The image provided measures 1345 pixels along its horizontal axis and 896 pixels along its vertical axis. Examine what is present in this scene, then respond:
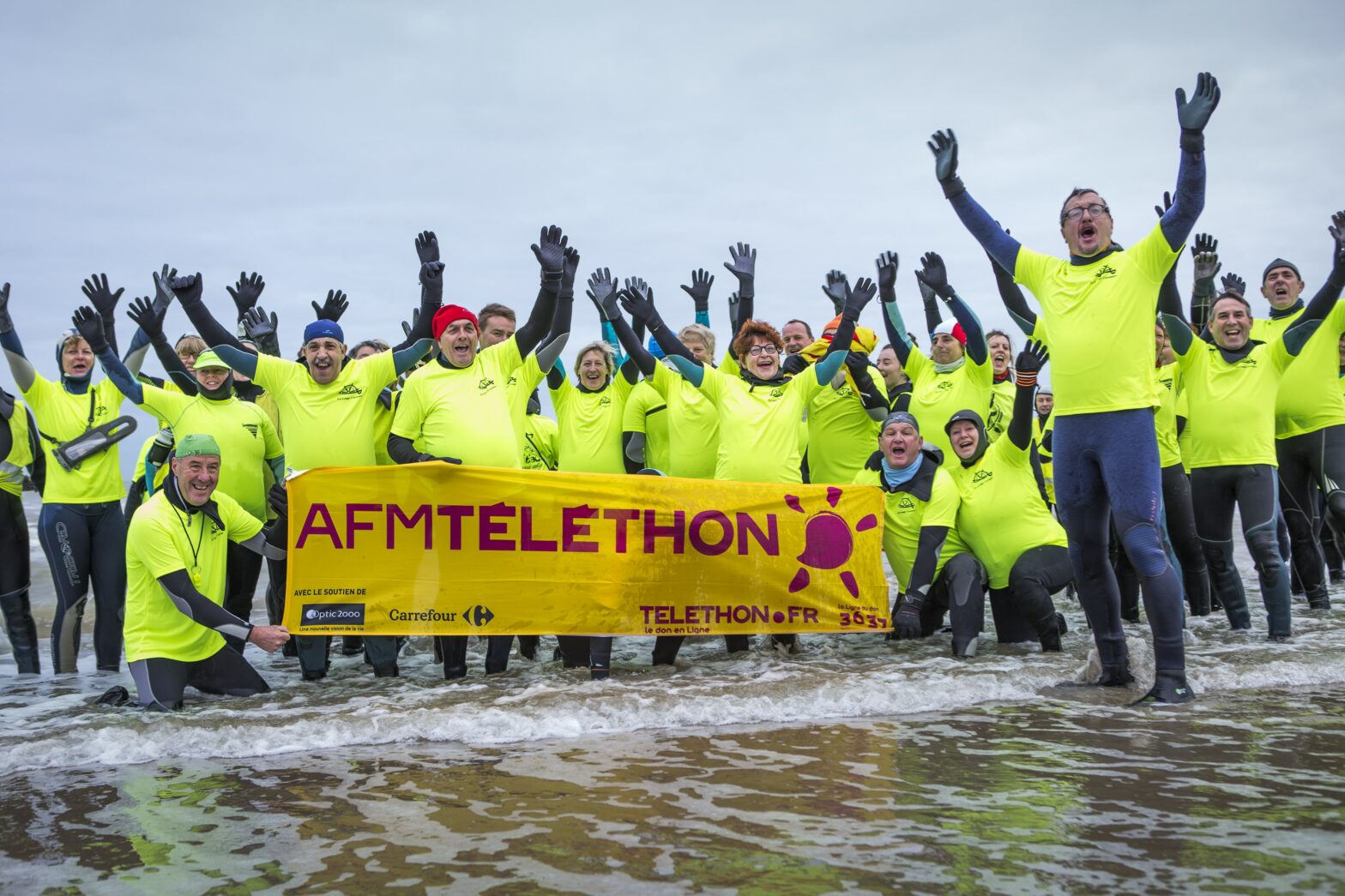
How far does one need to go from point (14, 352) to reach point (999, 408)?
797 cm

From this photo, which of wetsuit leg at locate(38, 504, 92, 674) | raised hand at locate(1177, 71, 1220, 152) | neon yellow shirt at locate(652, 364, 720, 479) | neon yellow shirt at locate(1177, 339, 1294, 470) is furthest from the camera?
neon yellow shirt at locate(652, 364, 720, 479)

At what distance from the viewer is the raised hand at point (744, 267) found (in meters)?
8.80

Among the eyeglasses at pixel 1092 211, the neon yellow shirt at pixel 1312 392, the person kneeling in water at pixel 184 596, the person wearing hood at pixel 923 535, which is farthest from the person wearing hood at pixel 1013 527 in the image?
the person kneeling in water at pixel 184 596

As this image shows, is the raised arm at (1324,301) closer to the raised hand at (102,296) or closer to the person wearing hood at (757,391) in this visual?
the person wearing hood at (757,391)

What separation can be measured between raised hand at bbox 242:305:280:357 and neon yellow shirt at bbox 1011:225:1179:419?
579 centimetres

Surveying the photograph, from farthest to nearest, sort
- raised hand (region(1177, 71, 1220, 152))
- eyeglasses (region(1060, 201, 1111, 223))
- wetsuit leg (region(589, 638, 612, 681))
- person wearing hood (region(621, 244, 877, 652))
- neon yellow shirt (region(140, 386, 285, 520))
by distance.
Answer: person wearing hood (region(621, 244, 877, 652)) → neon yellow shirt (region(140, 386, 285, 520)) → wetsuit leg (region(589, 638, 612, 681)) → eyeglasses (region(1060, 201, 1111, 223)) → raised hand (region(1177, 71, 1220, 152))

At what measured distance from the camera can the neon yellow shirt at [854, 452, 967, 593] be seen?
7445mm

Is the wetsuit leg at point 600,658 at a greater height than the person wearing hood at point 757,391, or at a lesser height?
lesser

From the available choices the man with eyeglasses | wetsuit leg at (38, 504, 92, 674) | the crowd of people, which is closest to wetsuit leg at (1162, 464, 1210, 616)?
the crowd of people

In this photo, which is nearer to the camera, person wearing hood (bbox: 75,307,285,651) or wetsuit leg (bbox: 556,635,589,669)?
wetsuit leg (bbox: 556,635,589,669)

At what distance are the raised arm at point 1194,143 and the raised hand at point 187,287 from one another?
229 inches

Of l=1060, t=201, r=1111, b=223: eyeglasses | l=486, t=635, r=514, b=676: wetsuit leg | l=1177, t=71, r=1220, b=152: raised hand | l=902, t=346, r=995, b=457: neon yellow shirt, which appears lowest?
l=486, t=635, r=514, b=676: wetsuit leg

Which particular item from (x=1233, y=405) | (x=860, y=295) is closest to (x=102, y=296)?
(x=860, y=295)

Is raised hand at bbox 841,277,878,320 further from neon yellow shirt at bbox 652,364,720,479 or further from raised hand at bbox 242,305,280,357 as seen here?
raised hand at bbox 242,305,280,357
